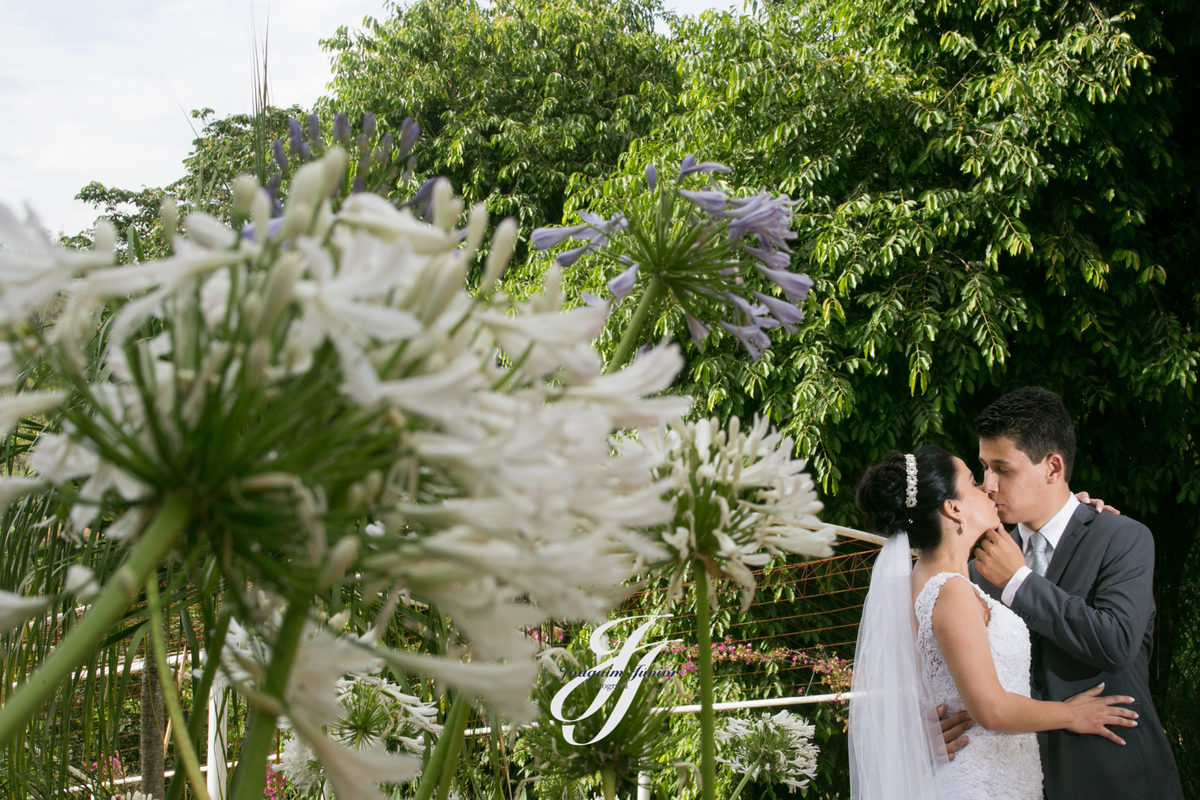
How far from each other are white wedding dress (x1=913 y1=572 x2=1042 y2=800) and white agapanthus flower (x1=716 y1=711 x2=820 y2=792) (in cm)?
95

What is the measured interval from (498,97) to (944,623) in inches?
391

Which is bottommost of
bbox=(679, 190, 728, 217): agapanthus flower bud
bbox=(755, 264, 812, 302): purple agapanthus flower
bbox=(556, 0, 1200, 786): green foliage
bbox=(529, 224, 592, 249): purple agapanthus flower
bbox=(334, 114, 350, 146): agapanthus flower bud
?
bbox=(755, 264, 812, 302): purple agapanthus flower

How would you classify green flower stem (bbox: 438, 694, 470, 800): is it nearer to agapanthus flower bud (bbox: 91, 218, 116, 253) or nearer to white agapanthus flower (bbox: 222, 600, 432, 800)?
white agapanthus flower (bbox: 222, 600, 432, 800)

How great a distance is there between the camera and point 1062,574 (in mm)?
3348

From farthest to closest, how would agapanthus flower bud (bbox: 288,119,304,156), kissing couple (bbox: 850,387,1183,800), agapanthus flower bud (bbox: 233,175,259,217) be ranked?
kissing couple (bbox: 850,387,1183,800) → agapanthus flower bud (bbox: 288,119,304,156) → agapanthus flower bud (bbox: 233,175,259,217)

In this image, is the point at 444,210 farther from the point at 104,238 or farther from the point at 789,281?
the point at 789,281

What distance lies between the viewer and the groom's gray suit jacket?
297 centimetres

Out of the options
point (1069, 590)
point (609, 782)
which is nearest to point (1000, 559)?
point (1069, 590)

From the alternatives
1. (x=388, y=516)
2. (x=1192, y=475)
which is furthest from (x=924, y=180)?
(x=388, y=516)

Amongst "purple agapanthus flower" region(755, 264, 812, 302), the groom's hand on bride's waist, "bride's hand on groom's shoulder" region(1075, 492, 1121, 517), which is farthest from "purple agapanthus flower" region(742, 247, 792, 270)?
"bride's hand on groom's shoulder" region(1075, 492, 1121, 517)

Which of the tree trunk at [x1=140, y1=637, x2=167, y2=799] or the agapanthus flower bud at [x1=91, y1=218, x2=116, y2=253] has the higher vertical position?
the agapanthus flower bud at [x1=91, y1=218, x2=116, y2=253]

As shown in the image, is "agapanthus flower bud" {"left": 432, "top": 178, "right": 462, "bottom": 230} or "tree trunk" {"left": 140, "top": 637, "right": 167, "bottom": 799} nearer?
"agapanthus flower bud" {"left": 432, "top": 178, "right": 462, "bottom": 230}

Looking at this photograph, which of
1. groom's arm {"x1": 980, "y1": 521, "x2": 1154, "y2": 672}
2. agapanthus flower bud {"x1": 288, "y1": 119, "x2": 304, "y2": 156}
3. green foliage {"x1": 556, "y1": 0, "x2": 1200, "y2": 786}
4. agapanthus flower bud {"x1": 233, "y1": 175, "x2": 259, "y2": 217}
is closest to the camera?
agapanthus flower bud {"x1": 233, "y1": 175, "x2": 259, "y2": 217}

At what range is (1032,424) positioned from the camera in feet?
11.2
